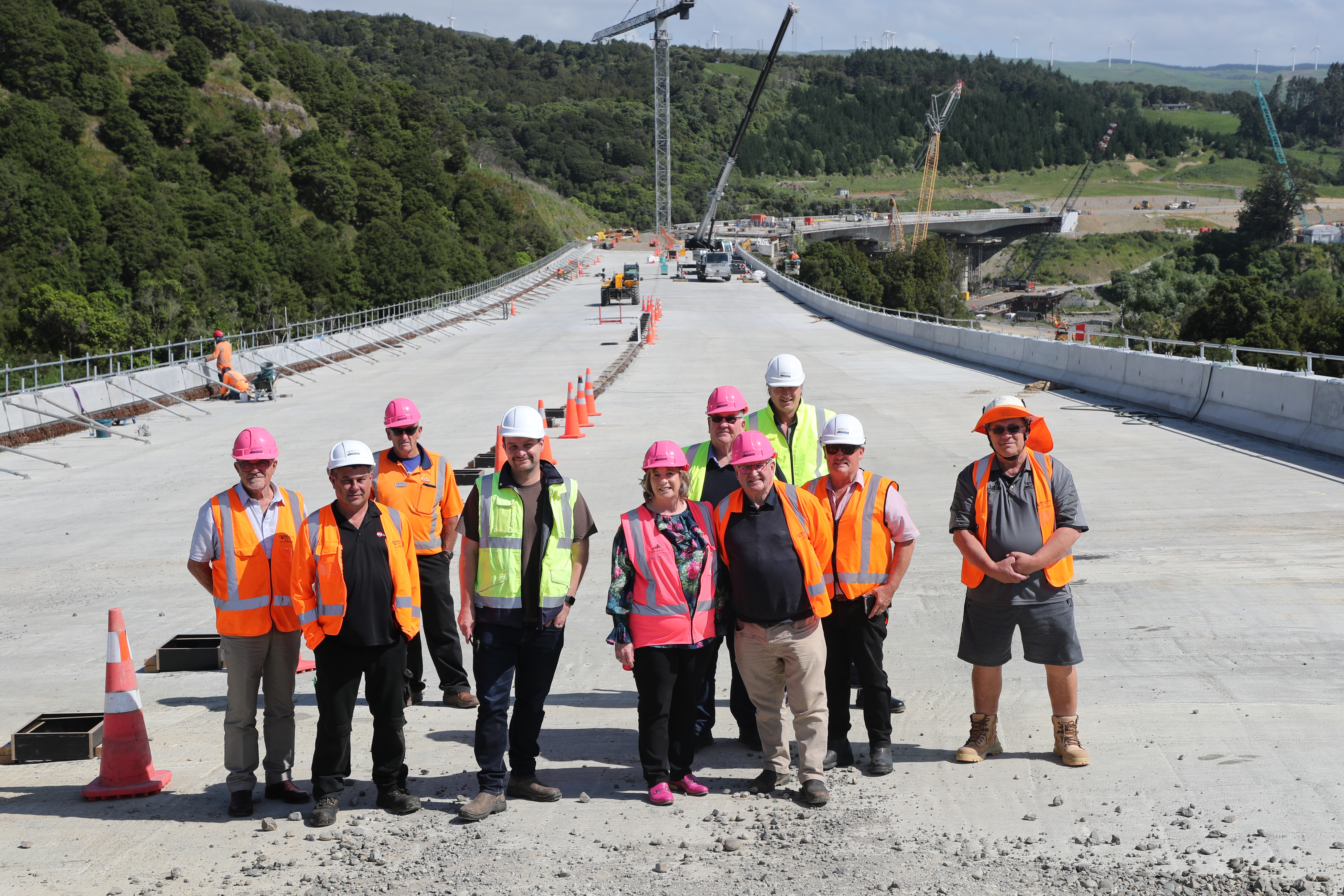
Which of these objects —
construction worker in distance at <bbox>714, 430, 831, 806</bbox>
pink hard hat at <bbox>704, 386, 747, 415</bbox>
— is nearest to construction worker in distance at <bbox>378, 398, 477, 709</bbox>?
pink hard hat at <bbox>704, 386, 747, 415</bbox>

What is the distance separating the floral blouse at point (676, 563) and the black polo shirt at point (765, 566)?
0.15 meters

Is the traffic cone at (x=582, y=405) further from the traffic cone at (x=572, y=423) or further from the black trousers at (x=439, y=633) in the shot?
the black trousers at (x=439, y=633)

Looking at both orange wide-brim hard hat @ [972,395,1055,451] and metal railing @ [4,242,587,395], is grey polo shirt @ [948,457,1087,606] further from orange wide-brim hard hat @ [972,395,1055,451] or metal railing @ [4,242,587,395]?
metal railing @ [4,242,587,395]

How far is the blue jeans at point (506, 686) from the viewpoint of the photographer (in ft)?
19.0

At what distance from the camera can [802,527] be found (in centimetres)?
577

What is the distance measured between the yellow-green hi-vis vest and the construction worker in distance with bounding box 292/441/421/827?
367mm

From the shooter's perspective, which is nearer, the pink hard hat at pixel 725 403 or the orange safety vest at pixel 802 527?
the orange safety vest at pixel 802 527

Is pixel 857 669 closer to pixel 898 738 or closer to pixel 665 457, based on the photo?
pixel 898 738

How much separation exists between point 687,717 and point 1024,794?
1.66 m

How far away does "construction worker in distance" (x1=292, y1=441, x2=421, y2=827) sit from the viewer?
5.64 metres

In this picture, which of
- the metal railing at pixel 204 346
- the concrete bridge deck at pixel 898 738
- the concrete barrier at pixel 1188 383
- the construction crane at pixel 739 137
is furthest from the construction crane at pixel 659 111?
the concrete bridge deck at pixel 898 738

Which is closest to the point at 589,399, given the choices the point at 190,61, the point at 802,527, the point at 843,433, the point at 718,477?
the point at 718,477

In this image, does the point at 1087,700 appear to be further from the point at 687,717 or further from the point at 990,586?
the point at 687,717

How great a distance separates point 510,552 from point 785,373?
1945mm
